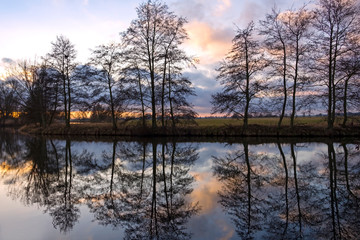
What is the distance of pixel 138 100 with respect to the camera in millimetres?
25344

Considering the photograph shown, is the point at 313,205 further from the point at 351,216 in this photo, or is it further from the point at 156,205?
the point at 156,205

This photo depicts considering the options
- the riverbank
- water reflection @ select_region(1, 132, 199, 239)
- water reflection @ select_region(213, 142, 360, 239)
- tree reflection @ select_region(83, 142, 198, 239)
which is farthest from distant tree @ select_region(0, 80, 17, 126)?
water reflection @ select_region(213, 142, 360, 239)

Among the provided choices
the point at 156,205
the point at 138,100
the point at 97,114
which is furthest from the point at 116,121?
the point at 156,205

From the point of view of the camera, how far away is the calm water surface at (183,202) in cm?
412

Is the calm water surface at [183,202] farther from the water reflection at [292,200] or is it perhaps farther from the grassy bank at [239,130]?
the grassy bank at [239,130]

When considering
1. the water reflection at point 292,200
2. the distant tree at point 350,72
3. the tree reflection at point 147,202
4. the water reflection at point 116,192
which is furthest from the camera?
the distant tree at point 350,72

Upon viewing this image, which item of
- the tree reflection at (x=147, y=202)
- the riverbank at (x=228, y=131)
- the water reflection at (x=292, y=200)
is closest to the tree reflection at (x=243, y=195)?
the water reflection at (x=292, y=200)

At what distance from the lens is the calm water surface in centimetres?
412

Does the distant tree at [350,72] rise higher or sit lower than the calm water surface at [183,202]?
higher

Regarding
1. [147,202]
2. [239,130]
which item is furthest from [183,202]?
[239,130]

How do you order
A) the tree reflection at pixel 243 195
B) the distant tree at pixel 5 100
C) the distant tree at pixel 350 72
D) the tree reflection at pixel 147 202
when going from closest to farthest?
the tree reflection at pixel 147 202
the tree reflection at pixel 243 195
the distant tree at pixel 350 72
the distant tree at pixel 5 100

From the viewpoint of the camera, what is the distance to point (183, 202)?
18.3 ft

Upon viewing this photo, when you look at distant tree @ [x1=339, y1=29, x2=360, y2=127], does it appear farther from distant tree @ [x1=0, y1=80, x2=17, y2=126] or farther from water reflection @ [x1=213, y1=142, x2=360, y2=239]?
distant tree @ [x1=0, y1=80, x2=17, y2=126]

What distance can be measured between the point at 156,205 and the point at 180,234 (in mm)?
1448
